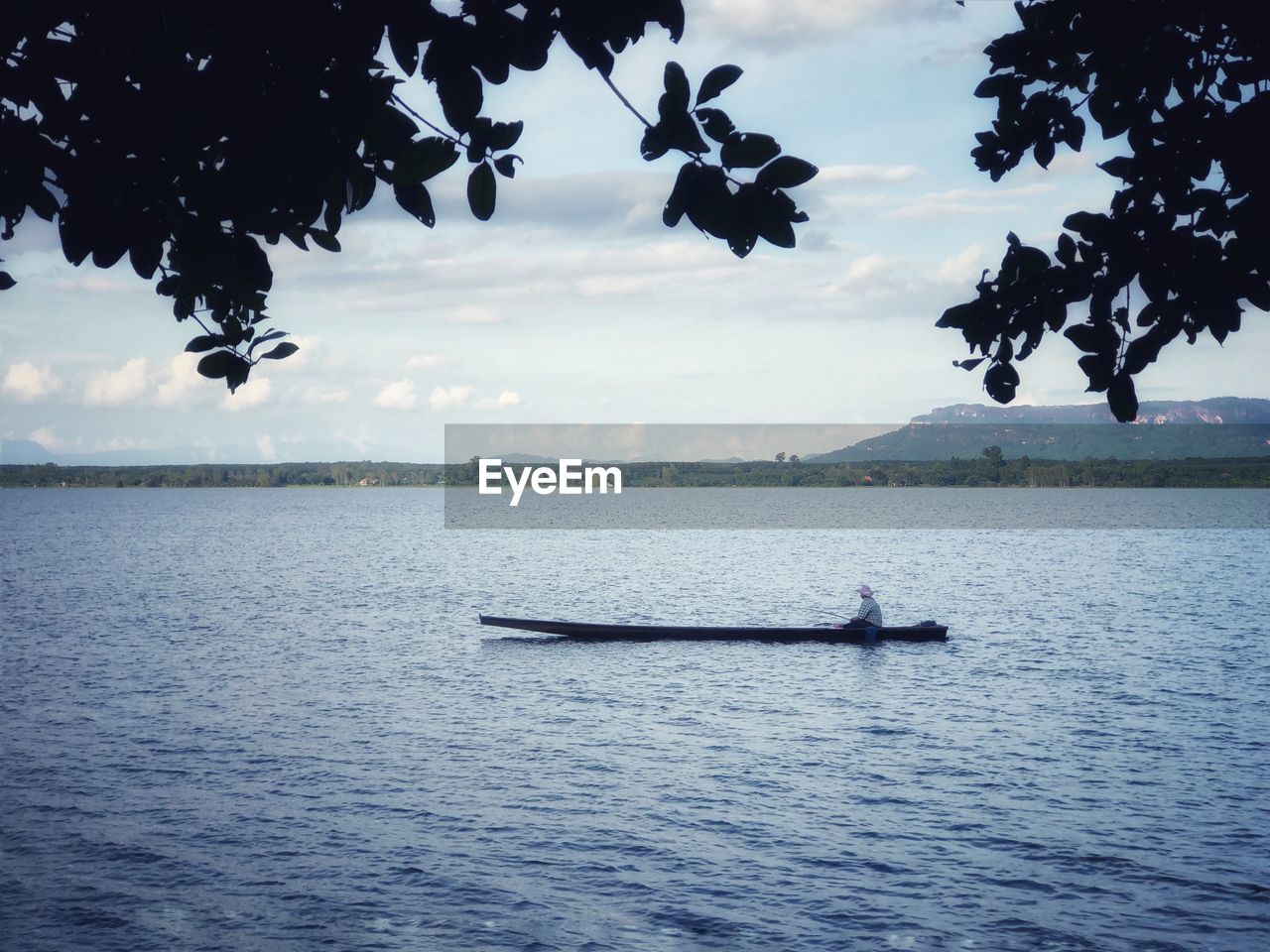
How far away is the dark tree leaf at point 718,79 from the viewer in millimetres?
3949

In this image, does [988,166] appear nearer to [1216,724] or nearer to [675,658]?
[1216,724]

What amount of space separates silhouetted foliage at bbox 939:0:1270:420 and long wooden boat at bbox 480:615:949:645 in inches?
1755

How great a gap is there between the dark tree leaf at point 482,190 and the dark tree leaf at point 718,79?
1.00 metres

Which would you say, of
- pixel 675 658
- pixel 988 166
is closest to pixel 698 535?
pixel 675 658

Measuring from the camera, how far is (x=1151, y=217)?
20.5 ft

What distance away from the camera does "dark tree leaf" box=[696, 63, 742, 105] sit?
13.0ft

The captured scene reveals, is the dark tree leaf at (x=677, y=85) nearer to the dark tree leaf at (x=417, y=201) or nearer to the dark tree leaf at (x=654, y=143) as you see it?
the dark tree leaf at (x=654, y=143)

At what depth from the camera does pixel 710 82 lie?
13.0 feet

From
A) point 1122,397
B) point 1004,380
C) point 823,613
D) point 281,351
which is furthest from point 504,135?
point 823,613

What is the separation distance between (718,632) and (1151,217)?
4672 centimetres

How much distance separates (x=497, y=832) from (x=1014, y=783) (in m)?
13.5

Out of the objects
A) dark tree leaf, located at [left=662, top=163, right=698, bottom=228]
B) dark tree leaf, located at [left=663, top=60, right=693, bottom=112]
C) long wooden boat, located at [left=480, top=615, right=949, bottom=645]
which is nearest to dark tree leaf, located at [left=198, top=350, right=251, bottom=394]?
dark tree leaf, located at [left=662, top=163, right=698, bottom=228]

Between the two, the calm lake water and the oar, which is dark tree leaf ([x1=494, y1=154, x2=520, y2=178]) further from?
the oar

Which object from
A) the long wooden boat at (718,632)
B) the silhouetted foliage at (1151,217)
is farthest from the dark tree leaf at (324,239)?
the long wooden boat at (718,632)
